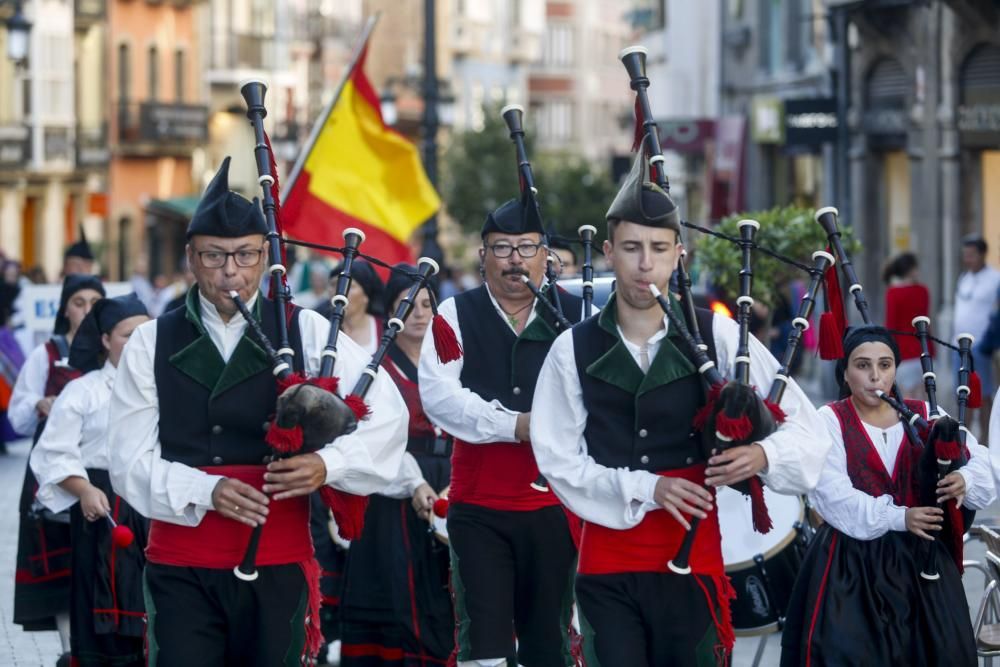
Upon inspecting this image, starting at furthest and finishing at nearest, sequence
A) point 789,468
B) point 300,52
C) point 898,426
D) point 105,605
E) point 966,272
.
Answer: point 300,52 → point 966,272 → point 105,605 → point 898,426 → point 789,468

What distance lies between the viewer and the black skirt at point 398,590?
9195 mm

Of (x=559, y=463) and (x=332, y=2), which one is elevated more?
(x=332, y=2)

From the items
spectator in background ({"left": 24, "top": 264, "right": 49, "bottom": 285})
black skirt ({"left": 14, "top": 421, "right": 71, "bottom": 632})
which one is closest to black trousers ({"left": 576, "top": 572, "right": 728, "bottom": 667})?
black skirt ({"left": 14, "top": 421, "right": 71, "bottom": 632})

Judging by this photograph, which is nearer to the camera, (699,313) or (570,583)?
(699,313)

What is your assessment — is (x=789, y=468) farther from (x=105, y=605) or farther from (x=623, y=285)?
(x=105, y=605)

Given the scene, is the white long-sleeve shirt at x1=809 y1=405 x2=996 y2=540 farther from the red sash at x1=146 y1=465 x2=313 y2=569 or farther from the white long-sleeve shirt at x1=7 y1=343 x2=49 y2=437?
the white long-sleeve shirt at x1=7 y1=343 x2=49 y2=437

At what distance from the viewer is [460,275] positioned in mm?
33031

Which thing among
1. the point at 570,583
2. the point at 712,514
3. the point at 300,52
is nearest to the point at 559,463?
the point at 712,514

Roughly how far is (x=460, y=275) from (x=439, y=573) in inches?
938

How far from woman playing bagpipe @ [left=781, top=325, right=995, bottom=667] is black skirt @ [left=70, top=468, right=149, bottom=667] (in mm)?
2751

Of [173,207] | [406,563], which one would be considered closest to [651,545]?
[406,563]

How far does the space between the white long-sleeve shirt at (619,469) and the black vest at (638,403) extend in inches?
1.5

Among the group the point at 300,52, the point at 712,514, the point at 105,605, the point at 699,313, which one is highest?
the point at 300,52

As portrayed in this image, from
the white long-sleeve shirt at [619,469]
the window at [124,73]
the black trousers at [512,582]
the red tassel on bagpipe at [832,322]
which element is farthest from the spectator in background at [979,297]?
the window at [124,73]
